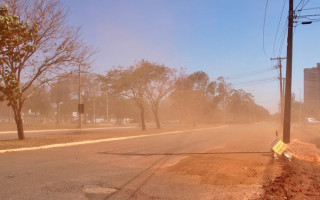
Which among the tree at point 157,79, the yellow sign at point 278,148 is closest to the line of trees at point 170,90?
the tree at point 157,79

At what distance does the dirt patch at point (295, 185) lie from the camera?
689 centimetres

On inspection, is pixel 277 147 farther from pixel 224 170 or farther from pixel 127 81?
pixel 127 81

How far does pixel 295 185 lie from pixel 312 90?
72258mm

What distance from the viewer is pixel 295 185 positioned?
25.9 feet

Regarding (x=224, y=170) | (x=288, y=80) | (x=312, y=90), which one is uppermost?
(x=312, y=90)

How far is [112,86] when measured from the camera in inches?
1499

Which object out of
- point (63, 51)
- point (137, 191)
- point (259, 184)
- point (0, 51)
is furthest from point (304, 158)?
point (63, 51)

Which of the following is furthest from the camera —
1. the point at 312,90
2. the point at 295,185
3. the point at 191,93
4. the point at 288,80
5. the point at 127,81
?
the point at 312,90

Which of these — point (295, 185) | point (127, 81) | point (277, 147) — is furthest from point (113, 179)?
point (127, 81)

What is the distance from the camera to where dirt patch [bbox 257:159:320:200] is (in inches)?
271

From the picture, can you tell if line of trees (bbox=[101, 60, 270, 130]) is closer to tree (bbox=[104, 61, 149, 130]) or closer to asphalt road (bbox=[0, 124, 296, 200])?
tree (bbox=[104, 61, 149, 130])

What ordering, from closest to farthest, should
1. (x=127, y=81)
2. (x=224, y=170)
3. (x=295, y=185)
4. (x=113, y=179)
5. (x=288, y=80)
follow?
(x=295, y=185) < (x=113, y=179) < (x=224, y=170) < (x=288, y=80) < (x=127, y=81)

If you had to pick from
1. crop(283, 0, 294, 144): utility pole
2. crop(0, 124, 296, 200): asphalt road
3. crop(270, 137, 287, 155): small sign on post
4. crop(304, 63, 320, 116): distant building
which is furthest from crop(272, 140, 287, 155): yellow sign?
crop(304, 63, 320, 116): distant building

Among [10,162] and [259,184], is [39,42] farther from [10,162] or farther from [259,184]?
[259,184]
